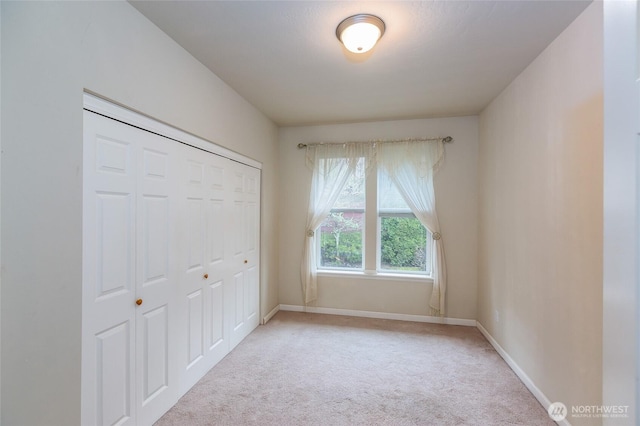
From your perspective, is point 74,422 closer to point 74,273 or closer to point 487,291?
point 74,273

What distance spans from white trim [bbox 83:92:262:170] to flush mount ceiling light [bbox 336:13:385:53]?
132 cm

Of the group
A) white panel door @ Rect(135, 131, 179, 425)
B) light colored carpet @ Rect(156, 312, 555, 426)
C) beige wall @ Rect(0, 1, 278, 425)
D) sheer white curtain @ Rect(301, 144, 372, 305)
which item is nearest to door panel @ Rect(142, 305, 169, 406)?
white panel door @ Rect(135, 131, 179, 425)

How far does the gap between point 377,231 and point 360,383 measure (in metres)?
1.92

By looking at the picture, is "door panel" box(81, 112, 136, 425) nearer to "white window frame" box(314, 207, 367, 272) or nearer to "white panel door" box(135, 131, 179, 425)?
"white panel door" box(135, 131, 179, 425)

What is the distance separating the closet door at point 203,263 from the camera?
216cm

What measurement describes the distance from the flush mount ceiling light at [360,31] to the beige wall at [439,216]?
6.52 feet

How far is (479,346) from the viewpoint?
294cm

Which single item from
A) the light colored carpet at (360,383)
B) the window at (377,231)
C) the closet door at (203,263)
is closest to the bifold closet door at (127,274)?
the closet door at (203,263)

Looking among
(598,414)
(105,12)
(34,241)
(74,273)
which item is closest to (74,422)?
(74,273)

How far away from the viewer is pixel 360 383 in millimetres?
2307

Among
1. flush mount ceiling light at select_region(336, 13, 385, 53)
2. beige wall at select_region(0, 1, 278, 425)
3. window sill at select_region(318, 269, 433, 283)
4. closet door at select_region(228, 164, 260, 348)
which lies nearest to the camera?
beige wall at select_region(0, 1, 278, 425)

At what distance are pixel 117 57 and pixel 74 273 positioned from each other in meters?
1.18

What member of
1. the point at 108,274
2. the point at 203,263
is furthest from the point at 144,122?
the point at 203,263

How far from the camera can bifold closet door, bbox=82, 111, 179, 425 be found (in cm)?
144
